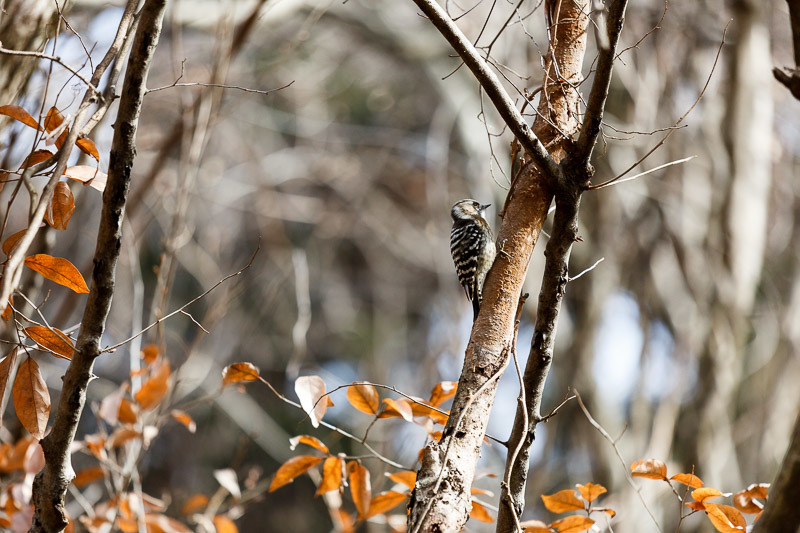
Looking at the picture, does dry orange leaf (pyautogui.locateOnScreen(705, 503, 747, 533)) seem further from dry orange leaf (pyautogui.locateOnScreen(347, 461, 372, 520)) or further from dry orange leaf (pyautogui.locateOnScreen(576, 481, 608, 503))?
dry orange leaf (pyautogui.locateOnScreen(347, 461, 372, 520))

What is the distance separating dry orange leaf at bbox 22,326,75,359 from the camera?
179 cm

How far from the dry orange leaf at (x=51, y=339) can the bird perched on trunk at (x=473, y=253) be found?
2.36 meters

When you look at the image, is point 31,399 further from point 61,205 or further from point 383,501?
point 383,501

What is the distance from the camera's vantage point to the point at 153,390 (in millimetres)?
A: 2893

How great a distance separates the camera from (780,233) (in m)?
8.89

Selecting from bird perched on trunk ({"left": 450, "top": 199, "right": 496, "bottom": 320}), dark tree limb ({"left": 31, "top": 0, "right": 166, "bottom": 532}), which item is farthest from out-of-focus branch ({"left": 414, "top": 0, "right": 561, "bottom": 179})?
bird perched on trunk ({"left": 450, "top": 199, "right": 496, "bottom": 320})

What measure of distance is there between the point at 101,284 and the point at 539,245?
5456mm

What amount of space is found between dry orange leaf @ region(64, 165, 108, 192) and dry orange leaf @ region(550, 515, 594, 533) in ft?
5.41

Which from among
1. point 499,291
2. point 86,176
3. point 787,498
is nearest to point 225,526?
point 499,291

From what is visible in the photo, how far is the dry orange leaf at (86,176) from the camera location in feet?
5.72

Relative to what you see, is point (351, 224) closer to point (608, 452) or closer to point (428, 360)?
point (428, 360)

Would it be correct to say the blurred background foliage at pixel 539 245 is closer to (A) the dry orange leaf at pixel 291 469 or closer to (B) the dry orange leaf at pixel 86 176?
(A) the dry orange leaf at pixel 291 469

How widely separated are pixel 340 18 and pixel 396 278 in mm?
4891

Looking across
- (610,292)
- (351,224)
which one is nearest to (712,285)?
(610,292)
